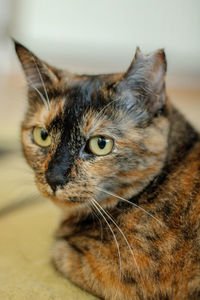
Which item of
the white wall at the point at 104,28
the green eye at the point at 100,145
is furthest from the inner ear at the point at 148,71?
the white wall at the point at 104,28

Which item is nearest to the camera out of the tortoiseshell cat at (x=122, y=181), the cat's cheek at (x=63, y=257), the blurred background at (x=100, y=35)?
the tortoiseshell cat at (x=122, y=181)

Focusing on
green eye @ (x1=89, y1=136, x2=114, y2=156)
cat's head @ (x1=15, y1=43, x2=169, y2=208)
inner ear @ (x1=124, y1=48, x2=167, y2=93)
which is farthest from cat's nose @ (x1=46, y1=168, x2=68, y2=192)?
inner ear @ (x1=124, y1=48, x2=167, y2=93)

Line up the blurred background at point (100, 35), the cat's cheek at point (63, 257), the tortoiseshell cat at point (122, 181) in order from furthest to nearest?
the blurred background at point (100, 35) < the cat's cheek at point (63, 257) < the tortoiseshell cat at point (122, 181)

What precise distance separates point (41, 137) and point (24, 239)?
42 cm

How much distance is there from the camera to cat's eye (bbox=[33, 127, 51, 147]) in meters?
1.21

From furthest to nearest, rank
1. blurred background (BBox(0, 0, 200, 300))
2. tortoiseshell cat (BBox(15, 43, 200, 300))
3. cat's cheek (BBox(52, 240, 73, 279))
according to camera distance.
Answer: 1. blurred background (BBox(0, 0, 200, 300))
2. cat's cheek (BBox(52, 240, 73, 279))
3. tortoiseshell cat (BBox(15, 43, 200, 300))

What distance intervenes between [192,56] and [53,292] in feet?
13.7

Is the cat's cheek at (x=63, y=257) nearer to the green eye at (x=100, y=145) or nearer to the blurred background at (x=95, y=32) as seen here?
the green eye at (x=100, y=145)

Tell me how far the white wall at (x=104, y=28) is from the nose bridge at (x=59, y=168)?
3.06 m

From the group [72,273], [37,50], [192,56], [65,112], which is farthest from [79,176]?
[192,56]

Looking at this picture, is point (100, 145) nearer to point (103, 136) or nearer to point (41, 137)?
point (103, 136)

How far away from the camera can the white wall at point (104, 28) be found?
4043 millimetres

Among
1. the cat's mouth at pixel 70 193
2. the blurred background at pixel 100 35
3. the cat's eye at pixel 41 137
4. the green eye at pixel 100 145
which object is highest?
the blurred background at pixel 100 35

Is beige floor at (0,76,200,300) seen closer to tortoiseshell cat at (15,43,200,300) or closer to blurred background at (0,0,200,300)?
tortoiseshell cat at (15,43,200,300)
